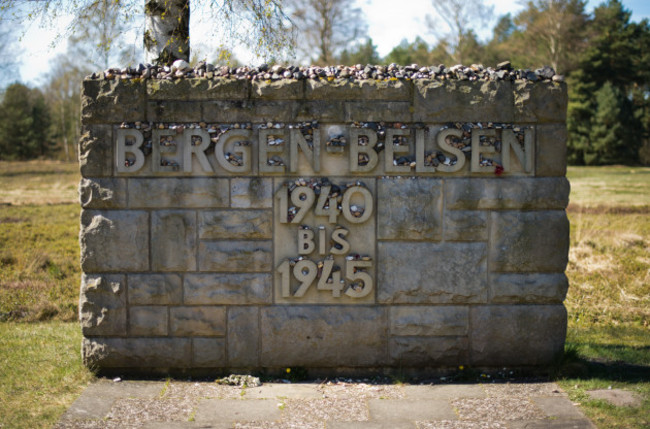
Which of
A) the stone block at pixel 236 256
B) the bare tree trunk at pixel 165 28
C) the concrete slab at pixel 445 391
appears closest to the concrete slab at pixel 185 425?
the stone block at pixel 236 256

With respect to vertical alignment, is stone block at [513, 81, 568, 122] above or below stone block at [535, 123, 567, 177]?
above

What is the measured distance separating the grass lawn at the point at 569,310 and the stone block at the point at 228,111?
2.40m

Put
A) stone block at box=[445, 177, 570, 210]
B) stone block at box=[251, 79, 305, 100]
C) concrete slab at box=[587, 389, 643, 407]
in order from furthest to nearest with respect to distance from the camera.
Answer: stone block at box=[445, 177, 570, 210], stone block at box=[251, 79, 305, 100], concrete slab at box=[587, 389, 643, 407]

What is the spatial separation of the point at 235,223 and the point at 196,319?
87 cm

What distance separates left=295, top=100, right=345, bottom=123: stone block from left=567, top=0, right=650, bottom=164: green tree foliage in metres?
27.1

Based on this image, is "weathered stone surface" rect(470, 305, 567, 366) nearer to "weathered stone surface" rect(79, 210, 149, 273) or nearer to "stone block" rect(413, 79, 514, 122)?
"stone block" rect(413, 79, 514, 122)

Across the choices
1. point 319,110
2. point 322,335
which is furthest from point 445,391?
point 319,110

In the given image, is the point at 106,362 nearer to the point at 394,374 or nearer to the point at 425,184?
the point at 394,374

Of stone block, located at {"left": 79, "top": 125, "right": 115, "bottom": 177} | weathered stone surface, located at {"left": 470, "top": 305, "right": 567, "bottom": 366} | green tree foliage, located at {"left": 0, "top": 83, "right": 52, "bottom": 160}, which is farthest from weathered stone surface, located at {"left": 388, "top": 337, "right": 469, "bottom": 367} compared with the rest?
green tree foliage, located at {"left": 0, "top": 83, "right": 52, "bottom": 160}

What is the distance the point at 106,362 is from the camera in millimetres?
5426

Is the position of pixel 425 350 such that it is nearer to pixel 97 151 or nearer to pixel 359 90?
pixel 359 90

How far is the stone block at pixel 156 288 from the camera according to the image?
538cm

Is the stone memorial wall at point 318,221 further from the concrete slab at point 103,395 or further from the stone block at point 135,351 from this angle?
the concrete slab at point 103,395

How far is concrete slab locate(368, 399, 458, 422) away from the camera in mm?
4613
